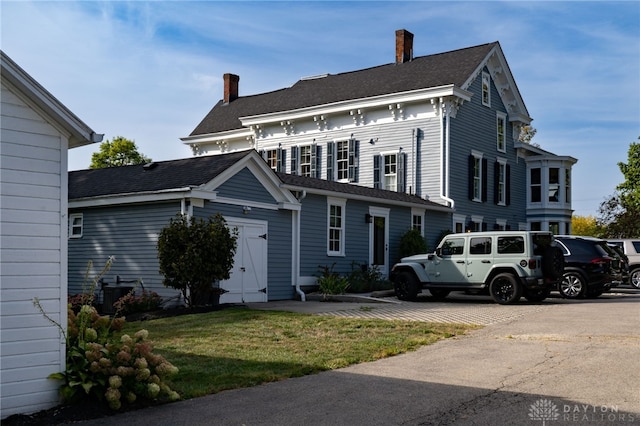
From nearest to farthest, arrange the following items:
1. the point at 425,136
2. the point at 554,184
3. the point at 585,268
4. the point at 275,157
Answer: the point at 585,268 → the point at 425,136 → the point at 275,157 → the point at 554,184

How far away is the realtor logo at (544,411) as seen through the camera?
6.78m

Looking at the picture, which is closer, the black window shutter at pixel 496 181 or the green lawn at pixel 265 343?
the green lawn at pixel 265 343

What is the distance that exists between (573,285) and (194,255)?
36.1 ft

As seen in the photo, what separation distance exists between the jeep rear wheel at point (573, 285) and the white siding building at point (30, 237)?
1621 centimetres

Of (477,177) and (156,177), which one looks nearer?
(156,177)

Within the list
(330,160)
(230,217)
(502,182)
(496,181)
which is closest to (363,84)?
(330,160)

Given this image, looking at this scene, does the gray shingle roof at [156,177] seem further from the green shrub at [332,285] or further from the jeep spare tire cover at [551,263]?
the jeep spare tire cover at [551,263]

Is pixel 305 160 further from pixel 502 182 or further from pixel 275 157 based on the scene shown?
pixel 502 182

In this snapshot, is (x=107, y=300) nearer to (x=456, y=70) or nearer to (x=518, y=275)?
(x=518, y=275)

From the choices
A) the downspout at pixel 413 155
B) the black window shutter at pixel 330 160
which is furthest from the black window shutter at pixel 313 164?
the downspout at pixel 413 155

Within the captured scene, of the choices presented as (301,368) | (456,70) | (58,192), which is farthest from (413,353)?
(456,70)

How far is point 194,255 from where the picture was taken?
53.6 ft

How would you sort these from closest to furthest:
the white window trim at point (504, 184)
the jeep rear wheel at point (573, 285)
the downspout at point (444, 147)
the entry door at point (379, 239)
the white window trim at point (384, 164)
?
the jeep rear wheel at point (573, 285), the entry door at point (379, 239), the downspout at point (444, 147), the white window trim at point (384, 164), the white window trim at point (504, 184)

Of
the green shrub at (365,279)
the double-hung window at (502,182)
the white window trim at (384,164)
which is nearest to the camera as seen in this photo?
the green shrub at (365,279)
